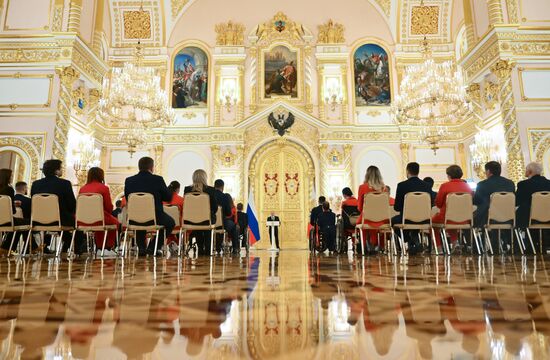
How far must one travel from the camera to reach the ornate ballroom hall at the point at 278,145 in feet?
2.72

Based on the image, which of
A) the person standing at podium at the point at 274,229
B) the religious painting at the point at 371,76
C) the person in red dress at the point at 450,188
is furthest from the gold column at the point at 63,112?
the religious painting at the point at 371,76

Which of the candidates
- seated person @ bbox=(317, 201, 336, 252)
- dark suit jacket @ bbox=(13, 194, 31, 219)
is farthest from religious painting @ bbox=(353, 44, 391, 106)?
dark suit jacket @ bbox=(13, 194, 31, 219)

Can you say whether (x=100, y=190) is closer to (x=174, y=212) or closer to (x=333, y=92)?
(x=174, y=212)

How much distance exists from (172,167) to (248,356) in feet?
47.7

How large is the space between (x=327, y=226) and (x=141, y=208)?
4.34m

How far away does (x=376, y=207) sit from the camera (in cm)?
549

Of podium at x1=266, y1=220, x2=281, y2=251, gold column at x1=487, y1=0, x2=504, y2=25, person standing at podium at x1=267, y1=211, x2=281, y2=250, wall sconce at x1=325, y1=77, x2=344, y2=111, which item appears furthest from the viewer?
wall sconce at x1=325, y1=77, x2=344, y2=111

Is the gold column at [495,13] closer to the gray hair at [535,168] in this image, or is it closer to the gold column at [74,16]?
the gray hair at [535,168]

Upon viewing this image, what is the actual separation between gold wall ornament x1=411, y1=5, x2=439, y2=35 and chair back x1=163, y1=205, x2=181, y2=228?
43.2ft

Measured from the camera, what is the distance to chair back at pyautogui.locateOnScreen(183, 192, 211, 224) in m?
5.60

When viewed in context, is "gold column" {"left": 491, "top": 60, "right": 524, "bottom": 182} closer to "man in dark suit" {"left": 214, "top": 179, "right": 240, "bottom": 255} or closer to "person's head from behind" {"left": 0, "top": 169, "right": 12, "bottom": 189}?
"man in dark suit" {"left": 214, "top": 179, "right": 240, "bottom": 255}

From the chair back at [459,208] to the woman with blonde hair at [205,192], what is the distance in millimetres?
3214

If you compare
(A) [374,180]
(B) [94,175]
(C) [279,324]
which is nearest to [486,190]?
(A) [374,180]

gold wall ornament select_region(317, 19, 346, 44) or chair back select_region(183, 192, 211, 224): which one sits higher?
gold wall ornament select_region(317, 19, 346, 44)
